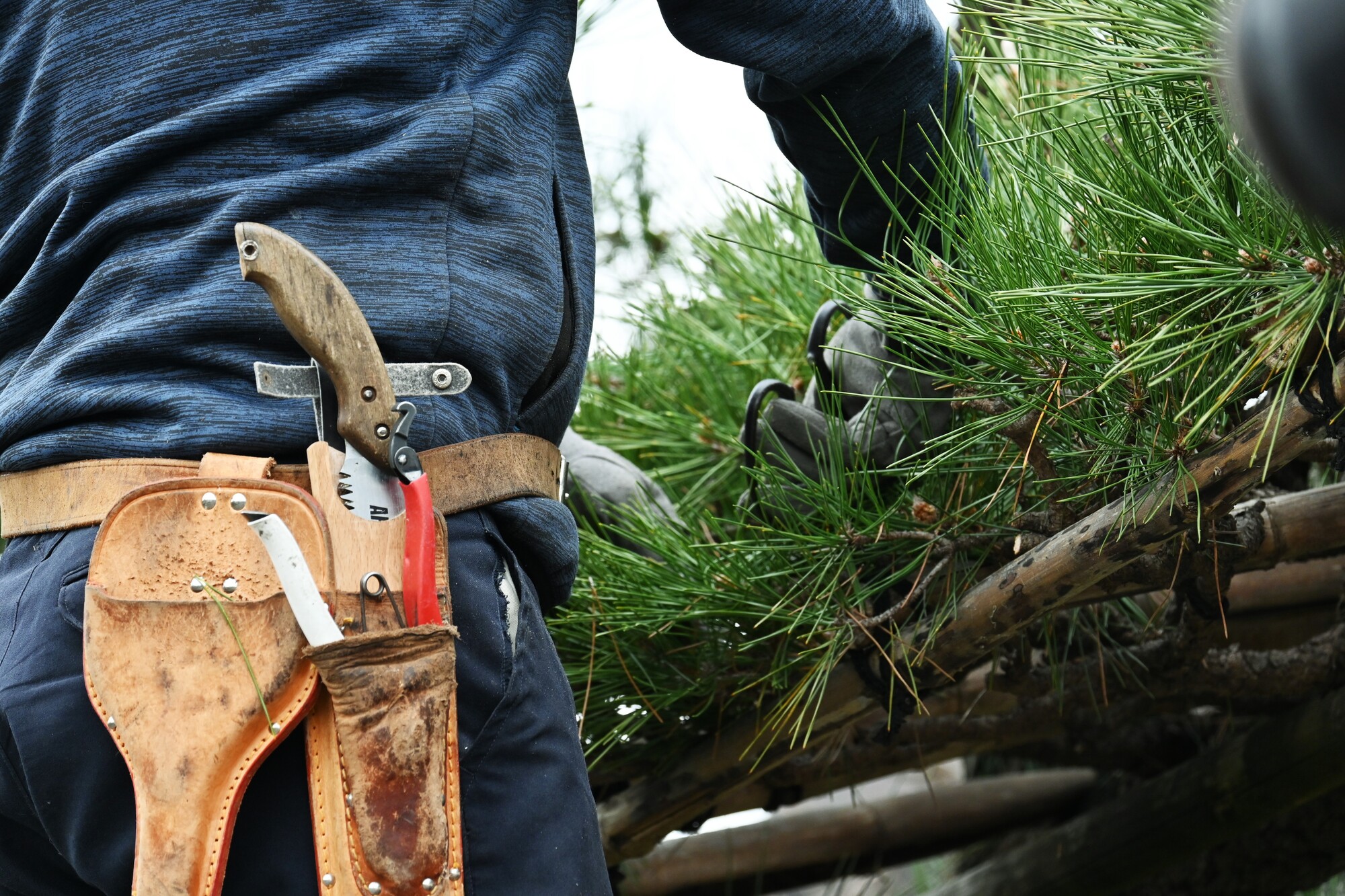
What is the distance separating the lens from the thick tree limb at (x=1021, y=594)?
0.60 m

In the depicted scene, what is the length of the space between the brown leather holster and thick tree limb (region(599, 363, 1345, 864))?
Answer: 334mm

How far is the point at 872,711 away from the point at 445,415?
505mm

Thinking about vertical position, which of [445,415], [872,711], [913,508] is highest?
[445,415]

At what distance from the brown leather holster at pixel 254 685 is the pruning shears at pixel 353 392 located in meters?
0.01

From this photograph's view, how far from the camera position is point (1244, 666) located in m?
0.95

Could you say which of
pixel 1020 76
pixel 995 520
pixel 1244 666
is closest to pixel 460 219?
pixel 995 520

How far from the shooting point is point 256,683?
1.63 feet

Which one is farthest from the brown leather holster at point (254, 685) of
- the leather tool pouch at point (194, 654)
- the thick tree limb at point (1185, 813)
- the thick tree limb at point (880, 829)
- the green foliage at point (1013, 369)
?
the thick tree limb at point (880, 829)

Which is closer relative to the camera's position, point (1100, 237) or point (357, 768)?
point (357, 768)

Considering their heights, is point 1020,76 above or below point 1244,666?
above

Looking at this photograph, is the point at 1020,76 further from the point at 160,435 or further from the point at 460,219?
the point at 160,435

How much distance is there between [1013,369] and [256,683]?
1.30 feet

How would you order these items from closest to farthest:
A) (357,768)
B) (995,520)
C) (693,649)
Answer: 1. (357,768)
2. (995,520)
3. (693,649)

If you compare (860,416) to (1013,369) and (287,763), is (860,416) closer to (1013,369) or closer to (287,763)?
(1013,369)
